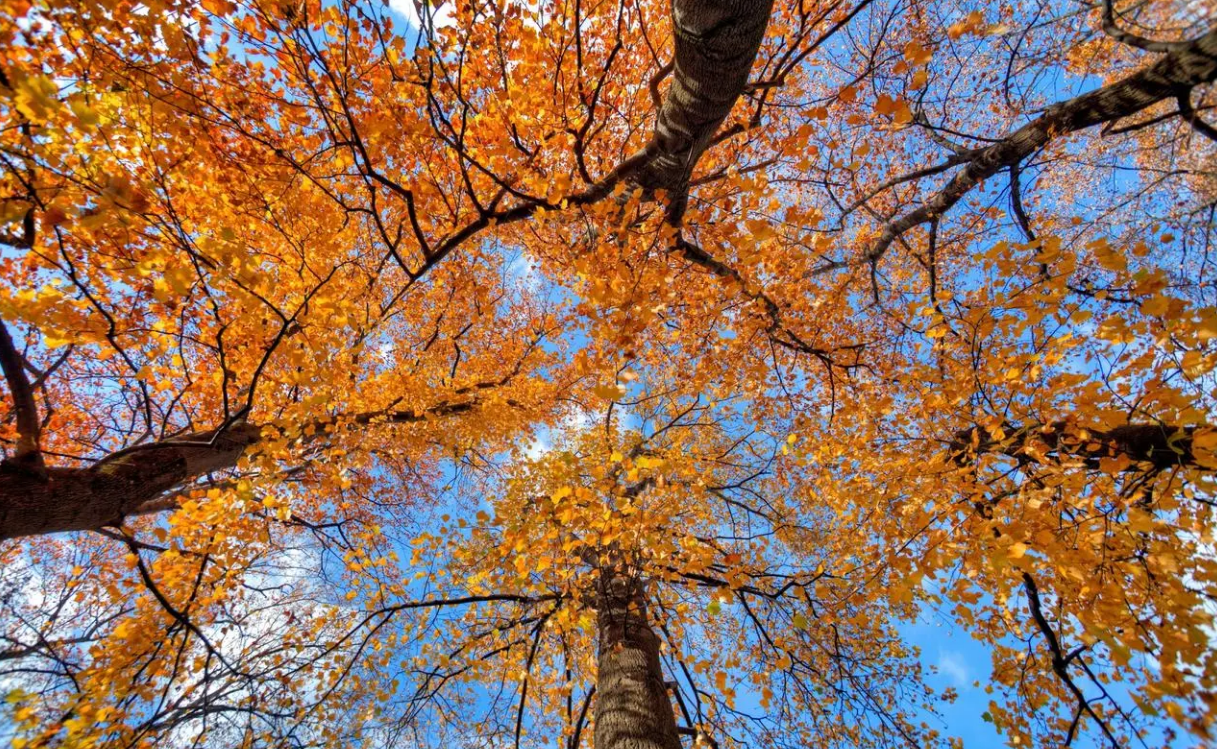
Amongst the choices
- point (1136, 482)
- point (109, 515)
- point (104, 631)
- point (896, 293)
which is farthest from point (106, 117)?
point (896, 293)

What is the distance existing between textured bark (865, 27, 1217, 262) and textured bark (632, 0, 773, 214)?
432 cm

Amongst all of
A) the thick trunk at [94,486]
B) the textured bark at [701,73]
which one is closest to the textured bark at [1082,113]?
the textured bark at [701,73]

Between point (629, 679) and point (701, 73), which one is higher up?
point (701, 73)

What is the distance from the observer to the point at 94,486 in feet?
11.7

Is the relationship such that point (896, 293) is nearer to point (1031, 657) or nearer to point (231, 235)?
point (1031, 657)

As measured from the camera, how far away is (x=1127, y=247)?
4.45 meters

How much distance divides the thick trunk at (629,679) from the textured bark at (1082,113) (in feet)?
19.8

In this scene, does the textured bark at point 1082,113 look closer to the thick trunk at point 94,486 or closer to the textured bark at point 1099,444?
the textured bark at point 1099,444

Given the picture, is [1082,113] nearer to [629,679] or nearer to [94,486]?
[629,679]

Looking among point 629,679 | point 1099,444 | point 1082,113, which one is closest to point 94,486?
point 629,679

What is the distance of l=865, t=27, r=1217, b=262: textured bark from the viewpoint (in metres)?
3.72

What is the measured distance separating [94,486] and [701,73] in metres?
5.71

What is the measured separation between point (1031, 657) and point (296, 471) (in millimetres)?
10158

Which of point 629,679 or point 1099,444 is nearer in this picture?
point 629,679
